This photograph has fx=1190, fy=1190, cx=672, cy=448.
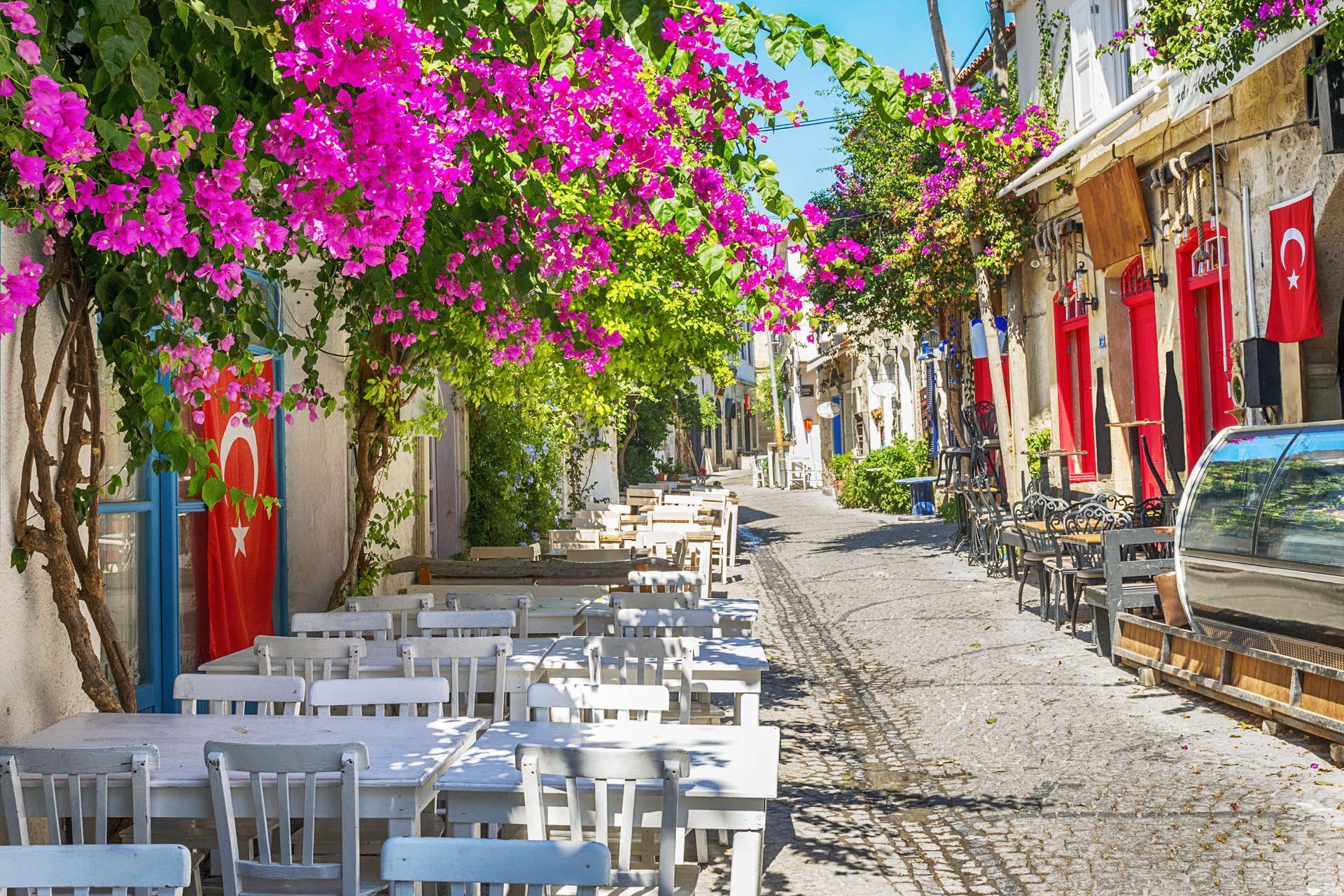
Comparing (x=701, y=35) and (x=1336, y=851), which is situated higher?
(x=701, y=35)

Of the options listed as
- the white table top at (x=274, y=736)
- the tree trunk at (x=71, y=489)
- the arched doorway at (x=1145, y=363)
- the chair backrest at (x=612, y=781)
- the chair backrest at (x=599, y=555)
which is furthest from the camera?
the arched doorway at (x=1145, y=363)

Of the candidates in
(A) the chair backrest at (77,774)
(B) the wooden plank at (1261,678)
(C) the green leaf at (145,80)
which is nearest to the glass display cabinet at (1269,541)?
(B) the wooden plank at (1261,678)

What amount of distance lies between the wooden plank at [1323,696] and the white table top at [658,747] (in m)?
3.15

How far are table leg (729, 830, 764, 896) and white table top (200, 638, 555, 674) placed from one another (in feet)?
6.47

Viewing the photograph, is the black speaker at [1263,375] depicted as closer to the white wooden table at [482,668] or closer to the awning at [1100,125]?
the awning at [1100,125]

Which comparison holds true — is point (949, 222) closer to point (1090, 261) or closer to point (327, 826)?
point (1090, 261)

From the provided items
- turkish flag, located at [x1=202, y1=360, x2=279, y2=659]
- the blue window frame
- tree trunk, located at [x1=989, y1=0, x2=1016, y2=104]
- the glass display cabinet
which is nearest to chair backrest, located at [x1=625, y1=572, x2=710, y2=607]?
turkish flag, located at [x1=202, y1=360, x2=279, y2=659]

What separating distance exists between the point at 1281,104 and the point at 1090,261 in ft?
15.3

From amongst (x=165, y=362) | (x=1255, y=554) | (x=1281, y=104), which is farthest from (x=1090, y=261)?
(x=165, y=362)

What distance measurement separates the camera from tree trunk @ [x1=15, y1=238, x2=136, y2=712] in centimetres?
421

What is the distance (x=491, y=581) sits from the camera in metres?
8.85

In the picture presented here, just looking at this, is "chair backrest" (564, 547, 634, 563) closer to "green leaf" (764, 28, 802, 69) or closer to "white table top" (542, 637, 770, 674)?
"white table top" (542, 637, 770, 674)

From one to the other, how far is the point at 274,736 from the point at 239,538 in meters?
3.37

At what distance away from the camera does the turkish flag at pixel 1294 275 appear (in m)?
9.07
